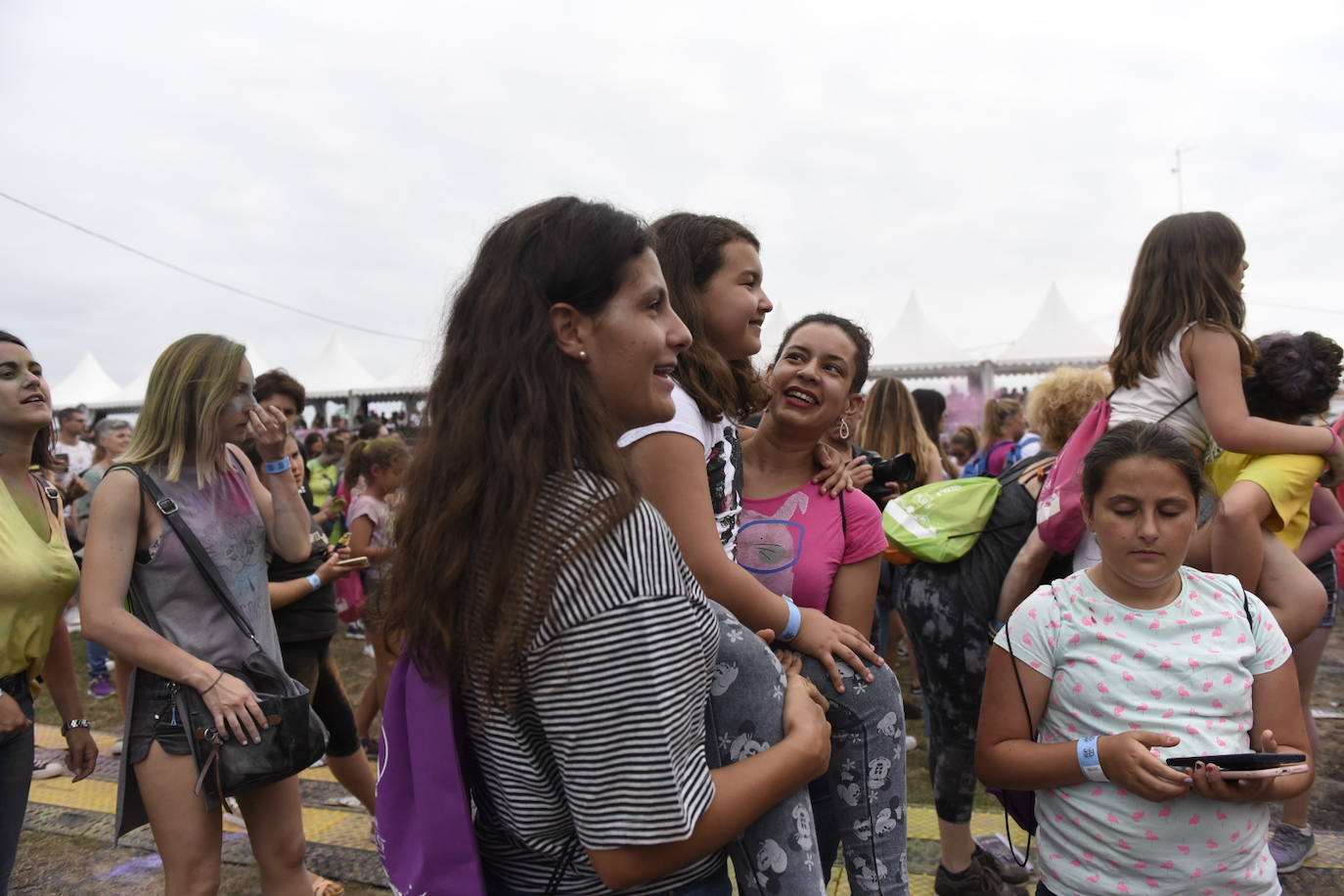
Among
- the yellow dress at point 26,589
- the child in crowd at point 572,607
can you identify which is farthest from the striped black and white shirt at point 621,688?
the yellow dress at point 26,589

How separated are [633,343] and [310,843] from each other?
11.9ft

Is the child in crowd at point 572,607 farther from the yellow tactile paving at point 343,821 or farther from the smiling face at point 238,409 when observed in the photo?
the yellow tactile paving at point 343,821

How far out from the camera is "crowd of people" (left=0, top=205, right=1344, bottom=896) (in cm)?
129

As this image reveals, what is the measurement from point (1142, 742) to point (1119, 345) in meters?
1.47

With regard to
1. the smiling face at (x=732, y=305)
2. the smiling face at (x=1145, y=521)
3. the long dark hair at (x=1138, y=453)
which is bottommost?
the smiling face at (x=1145, y=521)

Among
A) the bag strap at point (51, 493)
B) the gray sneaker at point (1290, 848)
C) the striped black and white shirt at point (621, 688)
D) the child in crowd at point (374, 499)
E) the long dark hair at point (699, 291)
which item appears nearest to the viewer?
the striped black and white shirt at point (621, 688)

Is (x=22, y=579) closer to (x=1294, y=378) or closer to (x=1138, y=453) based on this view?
(x=1138, y=453)

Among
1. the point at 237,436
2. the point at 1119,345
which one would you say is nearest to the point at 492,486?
the point at 237,436

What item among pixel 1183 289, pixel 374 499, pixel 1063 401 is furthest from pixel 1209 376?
pixel 374 499

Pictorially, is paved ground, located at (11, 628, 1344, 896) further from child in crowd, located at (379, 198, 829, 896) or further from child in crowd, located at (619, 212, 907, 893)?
child in crowd, located at (379, 198, 829, 896)

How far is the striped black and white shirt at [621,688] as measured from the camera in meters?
1.21

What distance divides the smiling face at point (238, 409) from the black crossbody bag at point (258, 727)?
280 mm

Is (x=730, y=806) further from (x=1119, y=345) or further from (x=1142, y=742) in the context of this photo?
(x=1119, y=345)

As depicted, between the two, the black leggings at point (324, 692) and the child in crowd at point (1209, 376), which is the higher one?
the child in crowd at point (1209, 376)
